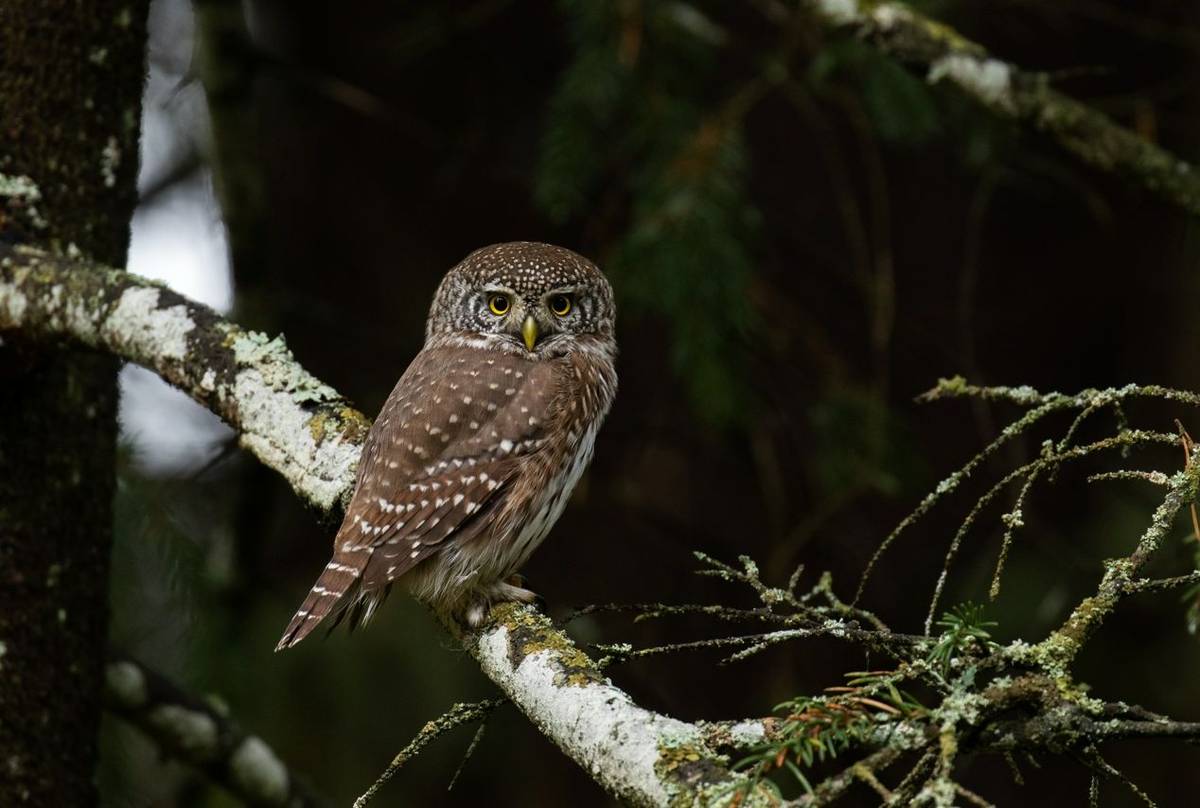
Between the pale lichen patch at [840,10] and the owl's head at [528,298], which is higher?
the pale lichen patch at [840,10]

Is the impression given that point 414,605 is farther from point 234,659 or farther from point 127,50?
point 127,50

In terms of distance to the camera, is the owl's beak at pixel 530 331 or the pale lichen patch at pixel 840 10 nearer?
the pale lichen patch at pixel 840 10

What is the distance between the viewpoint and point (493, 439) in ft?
10.4

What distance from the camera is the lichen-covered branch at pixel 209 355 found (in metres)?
2.85

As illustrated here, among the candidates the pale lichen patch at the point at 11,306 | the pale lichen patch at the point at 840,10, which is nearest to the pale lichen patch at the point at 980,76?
the pale lichen patch at the point at 840,10

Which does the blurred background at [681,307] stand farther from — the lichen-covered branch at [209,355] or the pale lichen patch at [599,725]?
the pale lichen patch at [599,725]

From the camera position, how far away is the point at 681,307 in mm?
4020

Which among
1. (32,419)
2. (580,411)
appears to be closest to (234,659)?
(32,419)

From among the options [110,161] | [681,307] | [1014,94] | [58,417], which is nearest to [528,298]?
[681,307]

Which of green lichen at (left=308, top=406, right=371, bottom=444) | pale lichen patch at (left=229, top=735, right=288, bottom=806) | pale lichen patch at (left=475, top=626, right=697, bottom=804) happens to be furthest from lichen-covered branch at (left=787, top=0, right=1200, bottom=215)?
pale lichen patch at (left=229, top=735, right=288, bottom=806)

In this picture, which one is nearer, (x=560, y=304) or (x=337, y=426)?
(x=337, y=426)

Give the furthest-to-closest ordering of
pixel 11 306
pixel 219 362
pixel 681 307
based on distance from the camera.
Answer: pixel 681 307, pixel 11 306, pixel 219 362

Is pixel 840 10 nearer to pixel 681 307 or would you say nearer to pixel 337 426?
pixel 681 307

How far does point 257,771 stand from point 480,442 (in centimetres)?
113
